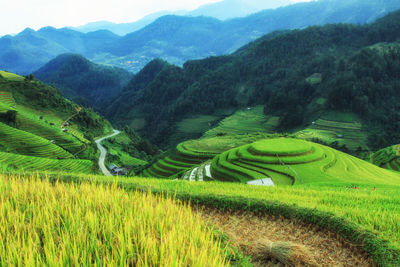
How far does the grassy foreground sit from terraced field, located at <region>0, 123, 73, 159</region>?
4295 cm

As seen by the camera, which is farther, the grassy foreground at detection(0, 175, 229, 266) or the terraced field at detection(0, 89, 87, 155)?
the terraced field at detection(0, 89, 87, 155)

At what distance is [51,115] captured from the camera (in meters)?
64.4

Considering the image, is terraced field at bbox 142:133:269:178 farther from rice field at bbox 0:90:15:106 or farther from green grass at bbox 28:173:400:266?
rice field at bbox 0:90:15:106

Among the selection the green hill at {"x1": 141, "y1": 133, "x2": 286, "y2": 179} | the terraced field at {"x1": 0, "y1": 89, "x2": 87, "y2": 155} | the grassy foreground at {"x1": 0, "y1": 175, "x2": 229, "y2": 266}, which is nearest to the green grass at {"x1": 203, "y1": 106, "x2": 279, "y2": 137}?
the green hill at {"x1": 141, "y1": 133, "x2": 286, "y2": 179}

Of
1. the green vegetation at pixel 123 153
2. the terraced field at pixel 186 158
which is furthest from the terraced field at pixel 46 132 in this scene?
the terraced field at pixel 186 158

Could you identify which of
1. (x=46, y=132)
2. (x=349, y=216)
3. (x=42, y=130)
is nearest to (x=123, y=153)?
(x=46, y=132)

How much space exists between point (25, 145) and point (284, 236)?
47.4 m

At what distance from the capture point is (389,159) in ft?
111

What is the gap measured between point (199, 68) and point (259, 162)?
4875 inches

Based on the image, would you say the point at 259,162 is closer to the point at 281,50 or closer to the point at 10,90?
the point at 10,90

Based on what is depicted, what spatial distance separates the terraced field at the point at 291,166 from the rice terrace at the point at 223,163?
0.55 feet

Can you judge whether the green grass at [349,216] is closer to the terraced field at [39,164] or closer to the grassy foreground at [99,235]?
the grassy foreground at [99,235]

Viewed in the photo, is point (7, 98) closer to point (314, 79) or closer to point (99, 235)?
point (99, 235)

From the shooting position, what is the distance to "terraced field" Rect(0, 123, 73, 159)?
38.8 meters
